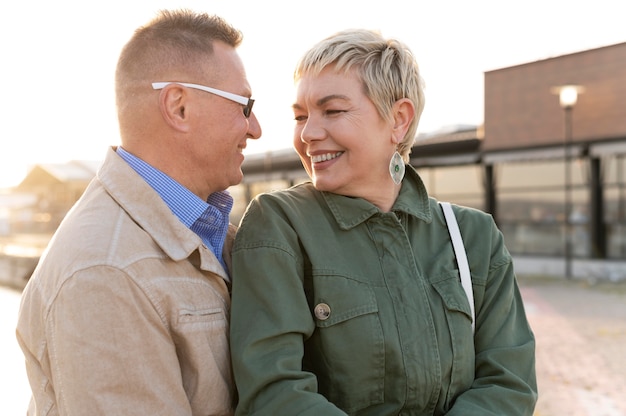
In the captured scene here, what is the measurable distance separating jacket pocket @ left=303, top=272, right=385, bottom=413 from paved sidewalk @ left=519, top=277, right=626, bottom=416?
4815 millimetres

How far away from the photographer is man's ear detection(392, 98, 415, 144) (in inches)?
90.9

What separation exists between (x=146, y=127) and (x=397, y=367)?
1086mm

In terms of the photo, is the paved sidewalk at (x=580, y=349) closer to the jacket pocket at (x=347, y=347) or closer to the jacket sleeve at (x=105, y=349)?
the jacket pocket at (x=347, y=347)

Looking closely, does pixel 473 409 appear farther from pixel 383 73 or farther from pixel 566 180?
pixel 566 180

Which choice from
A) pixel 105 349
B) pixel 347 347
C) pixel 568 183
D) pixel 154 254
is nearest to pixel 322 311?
pixel 347 347

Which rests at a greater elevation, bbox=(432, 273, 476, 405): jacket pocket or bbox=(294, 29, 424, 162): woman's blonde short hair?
bbox=(294, 29, 424, 162): woman's blonde short hair

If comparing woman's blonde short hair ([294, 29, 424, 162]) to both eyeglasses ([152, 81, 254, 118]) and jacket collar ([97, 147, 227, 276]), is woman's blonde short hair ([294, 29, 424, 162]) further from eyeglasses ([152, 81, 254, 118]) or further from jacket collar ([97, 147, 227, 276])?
jacket collar ([97, 147, 227, 276])

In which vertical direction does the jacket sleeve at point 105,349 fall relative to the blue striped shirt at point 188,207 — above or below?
below

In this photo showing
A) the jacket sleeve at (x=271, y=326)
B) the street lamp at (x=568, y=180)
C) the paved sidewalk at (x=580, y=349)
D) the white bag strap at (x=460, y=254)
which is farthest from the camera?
the street lamp at (x=568, y=180)

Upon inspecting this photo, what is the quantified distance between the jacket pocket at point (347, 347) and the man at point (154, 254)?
0.95 ft

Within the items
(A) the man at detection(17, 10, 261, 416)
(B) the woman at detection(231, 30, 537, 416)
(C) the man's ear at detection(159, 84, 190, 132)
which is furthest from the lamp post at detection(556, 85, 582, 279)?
(C) the man's ear at detection(159, 84, 190, 132)

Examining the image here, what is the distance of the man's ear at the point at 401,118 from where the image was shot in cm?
231

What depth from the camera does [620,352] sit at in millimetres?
8477

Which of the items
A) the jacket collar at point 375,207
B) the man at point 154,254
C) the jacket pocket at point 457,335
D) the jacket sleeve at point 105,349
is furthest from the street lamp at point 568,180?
the jacket sleeve at point 105,349
